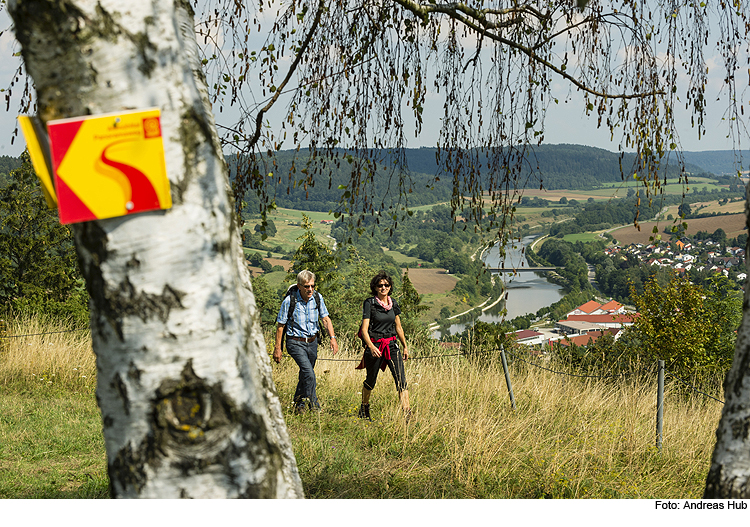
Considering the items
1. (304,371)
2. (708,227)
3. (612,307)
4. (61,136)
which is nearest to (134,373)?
(61,136)

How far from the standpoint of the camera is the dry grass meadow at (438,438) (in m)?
3.51

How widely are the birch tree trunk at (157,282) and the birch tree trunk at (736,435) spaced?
1.30 meters

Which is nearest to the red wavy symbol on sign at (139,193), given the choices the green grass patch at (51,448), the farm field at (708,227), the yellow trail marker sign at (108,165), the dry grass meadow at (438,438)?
the yellow trail marker sign at (108,165)

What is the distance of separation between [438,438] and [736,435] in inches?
115

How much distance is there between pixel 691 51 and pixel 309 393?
412 cm

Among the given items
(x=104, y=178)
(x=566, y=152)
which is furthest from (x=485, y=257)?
(x=566, y=152)

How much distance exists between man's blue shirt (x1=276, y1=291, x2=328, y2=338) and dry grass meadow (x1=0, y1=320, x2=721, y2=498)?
0.77m

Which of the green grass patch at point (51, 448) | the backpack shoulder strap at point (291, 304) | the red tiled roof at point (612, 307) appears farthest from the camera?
the red tiled roof at point (612, 307)

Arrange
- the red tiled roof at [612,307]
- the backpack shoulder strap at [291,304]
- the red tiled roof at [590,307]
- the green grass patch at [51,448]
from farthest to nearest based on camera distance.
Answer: the red tiled roof at [590,307], the red tiled roof at [612,307], the backpack shoulder strap at [291,304], the green grass patch at [51,448]

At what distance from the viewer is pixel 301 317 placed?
537 cm

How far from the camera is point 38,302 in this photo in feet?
33.9

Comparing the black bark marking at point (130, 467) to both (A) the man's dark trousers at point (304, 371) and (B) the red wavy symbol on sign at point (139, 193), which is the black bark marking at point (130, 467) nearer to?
(B) the red wavy symbol on sign at point (139, 193)
